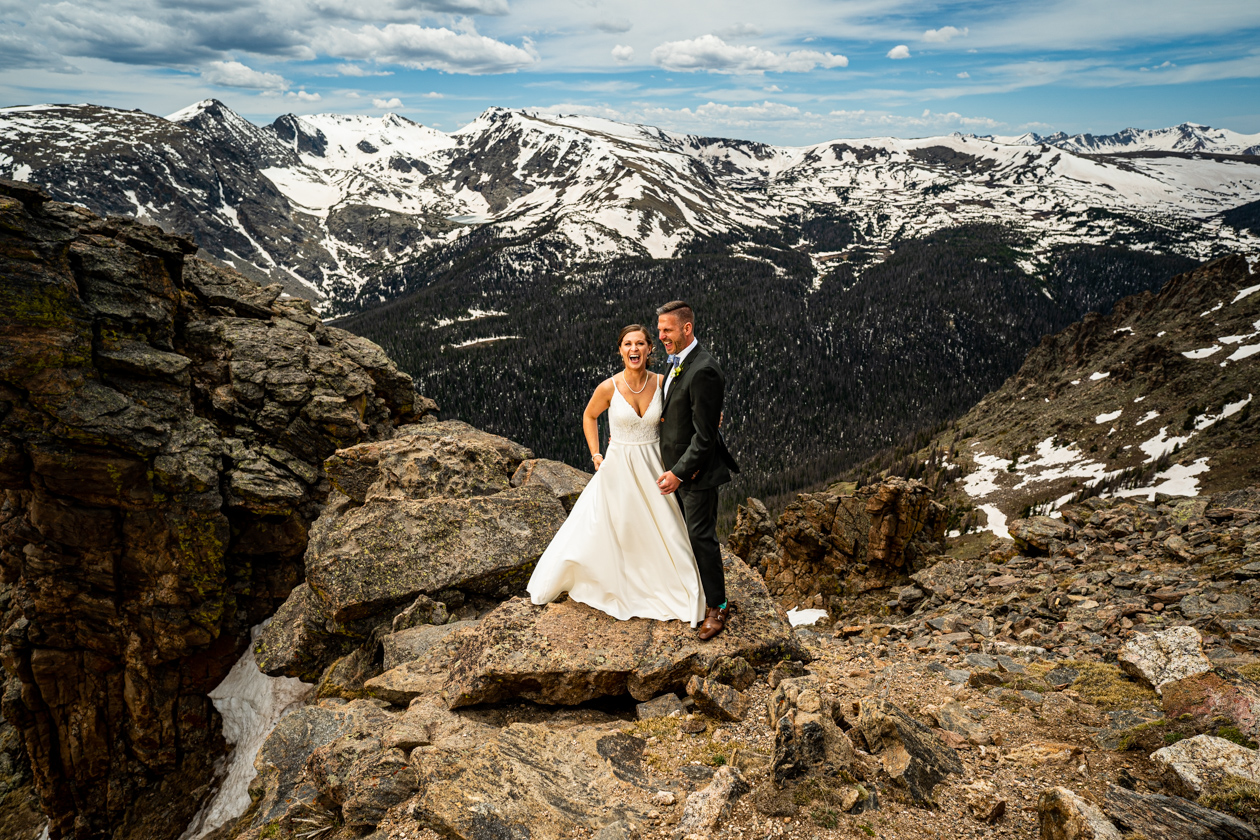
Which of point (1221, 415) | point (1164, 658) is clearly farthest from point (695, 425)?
point (1221, 415)

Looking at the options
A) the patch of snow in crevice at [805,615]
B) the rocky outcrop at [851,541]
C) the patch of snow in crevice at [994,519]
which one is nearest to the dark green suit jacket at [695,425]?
the patch of snow in crevice at [805,615]

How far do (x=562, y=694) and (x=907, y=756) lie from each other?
4.82 meters

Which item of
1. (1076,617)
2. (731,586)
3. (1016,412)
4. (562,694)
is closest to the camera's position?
(562,694)

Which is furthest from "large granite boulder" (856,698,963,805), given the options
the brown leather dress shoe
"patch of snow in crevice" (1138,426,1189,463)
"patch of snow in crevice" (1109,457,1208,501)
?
"patch of snow in crevice" (1138,426,1189,463)

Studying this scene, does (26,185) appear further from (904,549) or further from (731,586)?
(904,549)

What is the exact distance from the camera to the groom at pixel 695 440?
8.62 m

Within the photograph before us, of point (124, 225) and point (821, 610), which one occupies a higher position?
point (124, 225)

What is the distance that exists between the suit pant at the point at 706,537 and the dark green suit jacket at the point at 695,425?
0.22 m

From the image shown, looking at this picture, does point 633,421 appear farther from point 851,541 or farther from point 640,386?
point 851,541

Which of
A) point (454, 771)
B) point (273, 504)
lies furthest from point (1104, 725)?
point (273, 504)

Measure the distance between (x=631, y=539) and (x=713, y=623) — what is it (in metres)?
1.85

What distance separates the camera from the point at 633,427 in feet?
31.1

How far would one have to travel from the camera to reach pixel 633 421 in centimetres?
940

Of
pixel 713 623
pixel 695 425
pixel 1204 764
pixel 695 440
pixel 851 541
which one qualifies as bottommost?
pixel 851 541
